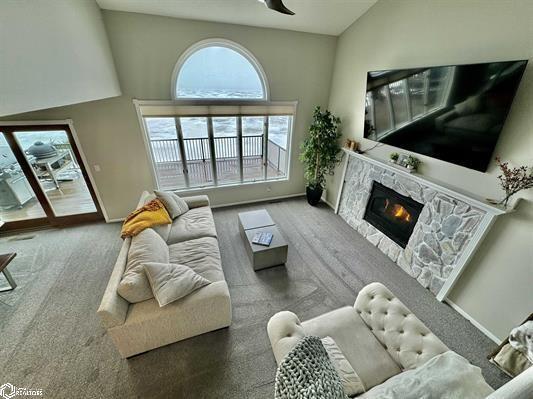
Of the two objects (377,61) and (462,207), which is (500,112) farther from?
(377,61)

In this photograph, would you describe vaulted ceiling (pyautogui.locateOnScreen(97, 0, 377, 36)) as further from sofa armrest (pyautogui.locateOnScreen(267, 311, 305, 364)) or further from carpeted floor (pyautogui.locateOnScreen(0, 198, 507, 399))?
sofa armrest (pyautogui.locateOnScreen(267, 311, 305, 364))

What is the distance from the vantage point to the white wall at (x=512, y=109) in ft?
5.95

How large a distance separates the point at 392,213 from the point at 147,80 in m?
4.23

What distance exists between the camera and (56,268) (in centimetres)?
286

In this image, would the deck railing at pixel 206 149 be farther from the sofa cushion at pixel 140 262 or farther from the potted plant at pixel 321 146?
the sofa cushion at pixel 140 262

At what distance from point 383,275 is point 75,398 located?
132 inches

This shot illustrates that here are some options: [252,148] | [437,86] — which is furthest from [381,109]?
[252,148]

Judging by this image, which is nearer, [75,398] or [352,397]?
[352,397]

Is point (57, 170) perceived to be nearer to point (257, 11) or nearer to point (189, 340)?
point (189, 340)

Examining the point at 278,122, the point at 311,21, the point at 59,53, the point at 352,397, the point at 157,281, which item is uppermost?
the point at 311,21

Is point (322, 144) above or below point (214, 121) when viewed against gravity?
below

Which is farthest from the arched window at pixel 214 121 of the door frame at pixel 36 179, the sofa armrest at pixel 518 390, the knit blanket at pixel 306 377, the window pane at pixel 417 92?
the sofa armrest at pixel 518 390

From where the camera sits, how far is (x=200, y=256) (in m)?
2.44

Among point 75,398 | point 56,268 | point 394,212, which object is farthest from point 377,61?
point 56,268
